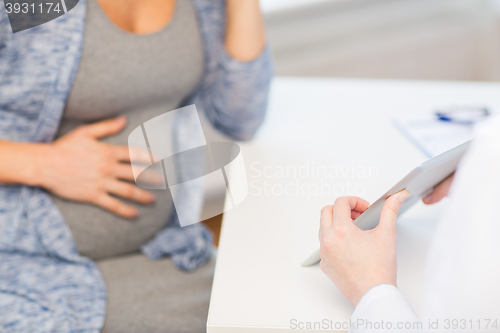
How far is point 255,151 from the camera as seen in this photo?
2.32 feet

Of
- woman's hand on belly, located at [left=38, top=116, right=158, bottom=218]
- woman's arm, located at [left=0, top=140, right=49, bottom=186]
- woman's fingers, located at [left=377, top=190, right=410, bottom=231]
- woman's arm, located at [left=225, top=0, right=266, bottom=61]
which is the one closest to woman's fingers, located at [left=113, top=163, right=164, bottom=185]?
woman's hand on belly, located at [left=38, top=116, right=158, bottom=218]

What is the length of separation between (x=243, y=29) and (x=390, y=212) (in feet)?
1.44

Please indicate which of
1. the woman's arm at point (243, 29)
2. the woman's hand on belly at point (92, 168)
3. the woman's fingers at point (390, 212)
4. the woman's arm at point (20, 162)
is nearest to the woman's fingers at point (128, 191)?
the woman's hand on belly at point (92, 168)

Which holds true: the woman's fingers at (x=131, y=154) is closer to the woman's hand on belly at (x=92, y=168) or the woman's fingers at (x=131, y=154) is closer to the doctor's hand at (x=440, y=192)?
the woman's hand on belly at (x=92, y=168)

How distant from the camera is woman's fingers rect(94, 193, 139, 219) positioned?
66cm

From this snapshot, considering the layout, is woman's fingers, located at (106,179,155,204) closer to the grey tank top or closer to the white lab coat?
the grey tank top

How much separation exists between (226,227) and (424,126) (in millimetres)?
422

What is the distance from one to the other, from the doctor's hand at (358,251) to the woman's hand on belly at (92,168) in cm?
36

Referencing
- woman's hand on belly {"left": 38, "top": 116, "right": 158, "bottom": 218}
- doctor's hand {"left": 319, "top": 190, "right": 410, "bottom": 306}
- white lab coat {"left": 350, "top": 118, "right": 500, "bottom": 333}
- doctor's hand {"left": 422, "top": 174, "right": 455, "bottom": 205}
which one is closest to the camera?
white lab coat {"left": 350, "top": 118, "right": 500, "bottom": 333}

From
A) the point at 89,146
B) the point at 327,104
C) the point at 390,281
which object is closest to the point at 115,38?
the point at 89,146

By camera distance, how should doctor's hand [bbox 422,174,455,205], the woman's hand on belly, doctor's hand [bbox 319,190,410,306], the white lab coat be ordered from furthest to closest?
the woman's hand on belly
doctor's hand [bbox 422,174,455,205]
doctor's hand [bbox 319,190,410,306]
the white lab coat

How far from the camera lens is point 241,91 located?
0.75 metres

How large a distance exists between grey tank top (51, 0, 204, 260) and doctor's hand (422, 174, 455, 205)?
41 centimetres

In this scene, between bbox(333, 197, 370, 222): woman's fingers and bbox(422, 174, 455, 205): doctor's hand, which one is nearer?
bbox(333, 197, 370, 222): woman's fingers
